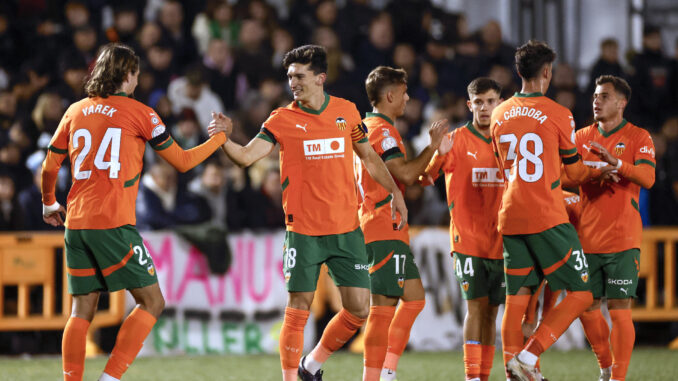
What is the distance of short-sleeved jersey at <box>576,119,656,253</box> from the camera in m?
7.36

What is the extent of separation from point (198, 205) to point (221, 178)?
406 mm

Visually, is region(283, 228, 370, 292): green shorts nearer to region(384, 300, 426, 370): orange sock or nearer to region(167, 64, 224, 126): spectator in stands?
region(384, 300, 426, 370): orange sock

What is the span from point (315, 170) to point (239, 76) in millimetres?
6674

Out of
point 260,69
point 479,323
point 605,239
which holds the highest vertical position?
point 260,69

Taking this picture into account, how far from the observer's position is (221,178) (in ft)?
36.4

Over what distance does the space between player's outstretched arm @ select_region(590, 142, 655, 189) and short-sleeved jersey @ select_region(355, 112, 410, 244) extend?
137 centimetres

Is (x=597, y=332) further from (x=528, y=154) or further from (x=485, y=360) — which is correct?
(x=528, y=154)

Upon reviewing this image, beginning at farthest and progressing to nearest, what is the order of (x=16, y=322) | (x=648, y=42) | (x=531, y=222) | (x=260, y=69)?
(x=648, y=42) → (x=260, y=69) → (x=16, y=322) → (x=531, y=222)

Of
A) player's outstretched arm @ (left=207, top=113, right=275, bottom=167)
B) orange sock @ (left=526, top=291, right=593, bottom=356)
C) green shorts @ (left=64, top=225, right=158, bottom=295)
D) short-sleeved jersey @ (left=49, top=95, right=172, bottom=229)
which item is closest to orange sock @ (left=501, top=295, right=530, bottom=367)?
orange sock @ (left=526, top=291, right=593, bottom=356)

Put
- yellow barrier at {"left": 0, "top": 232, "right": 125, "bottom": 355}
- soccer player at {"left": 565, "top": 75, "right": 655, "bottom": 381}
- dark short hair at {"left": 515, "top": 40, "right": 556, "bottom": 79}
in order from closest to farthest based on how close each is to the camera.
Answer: dark short hair at {"left": 515, "top": 40, "right": 556, "bottom": 79} → soccer player at {"left": 565, "top": 75, "right": 655, "bottom": 381} → yellow barrier at {"left": 0, "top": 232, "right": 125, "bottom": 355}

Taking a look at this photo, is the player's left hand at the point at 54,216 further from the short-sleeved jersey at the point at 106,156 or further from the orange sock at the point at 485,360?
the orange sock at the point at 485,360

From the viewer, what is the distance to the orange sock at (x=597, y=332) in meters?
7.41

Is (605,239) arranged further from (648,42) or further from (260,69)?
(648,42)

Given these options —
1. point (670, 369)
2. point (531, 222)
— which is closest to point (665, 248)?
point (670, 369)
